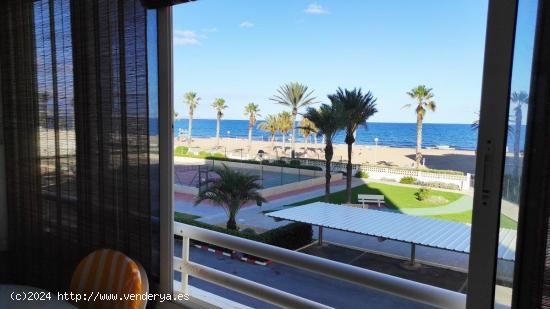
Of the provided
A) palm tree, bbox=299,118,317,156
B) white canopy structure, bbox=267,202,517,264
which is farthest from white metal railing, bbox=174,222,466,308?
palm tree, bbox=299,118,317,156

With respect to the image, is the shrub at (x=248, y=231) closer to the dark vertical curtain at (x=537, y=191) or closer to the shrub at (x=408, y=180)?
the shrub at (x=408, y=180)

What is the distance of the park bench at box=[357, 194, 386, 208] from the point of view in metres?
6.97

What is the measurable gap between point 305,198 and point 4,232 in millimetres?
5678

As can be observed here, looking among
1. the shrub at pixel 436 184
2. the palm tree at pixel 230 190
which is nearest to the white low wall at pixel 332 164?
the shrub at pixel 436 184

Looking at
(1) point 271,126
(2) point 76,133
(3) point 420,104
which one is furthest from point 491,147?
(1) point 271,126

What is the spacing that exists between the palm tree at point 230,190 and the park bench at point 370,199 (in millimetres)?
2372

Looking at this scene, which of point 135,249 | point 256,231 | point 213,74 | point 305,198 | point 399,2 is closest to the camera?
point 135,249

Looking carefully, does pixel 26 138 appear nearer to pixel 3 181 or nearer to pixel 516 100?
pixel 3 181

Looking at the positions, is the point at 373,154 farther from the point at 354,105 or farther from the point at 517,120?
the point at 517,120

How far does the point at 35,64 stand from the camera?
192 cm

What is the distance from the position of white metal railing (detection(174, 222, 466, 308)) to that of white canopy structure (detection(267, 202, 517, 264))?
3.09 metres

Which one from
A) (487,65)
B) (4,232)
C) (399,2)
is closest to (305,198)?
(4,232)

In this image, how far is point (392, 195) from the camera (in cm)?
715

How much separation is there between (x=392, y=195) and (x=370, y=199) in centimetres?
46
